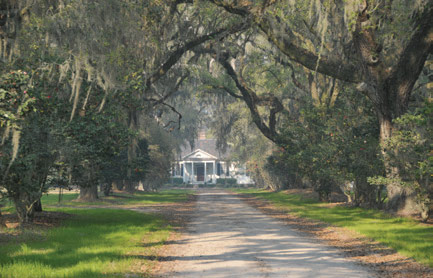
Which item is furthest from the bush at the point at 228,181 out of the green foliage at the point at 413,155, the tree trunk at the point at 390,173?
the green foliage at the point at 413,155

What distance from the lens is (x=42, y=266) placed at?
9336 mm

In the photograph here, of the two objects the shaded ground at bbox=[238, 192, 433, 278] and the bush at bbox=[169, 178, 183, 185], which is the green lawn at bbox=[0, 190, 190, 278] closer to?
the shaded ground at bbox=[238, 192, 433, 278]

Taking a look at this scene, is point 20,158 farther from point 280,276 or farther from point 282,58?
point 282,58

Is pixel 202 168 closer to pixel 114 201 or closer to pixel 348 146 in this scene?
pixel 114 201

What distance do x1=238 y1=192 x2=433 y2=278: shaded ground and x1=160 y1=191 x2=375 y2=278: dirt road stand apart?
16.1 inches

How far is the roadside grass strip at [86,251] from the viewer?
906cm

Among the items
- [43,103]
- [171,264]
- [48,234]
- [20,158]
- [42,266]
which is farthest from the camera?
[43,103]

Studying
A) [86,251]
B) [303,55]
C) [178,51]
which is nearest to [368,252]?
[86,251]

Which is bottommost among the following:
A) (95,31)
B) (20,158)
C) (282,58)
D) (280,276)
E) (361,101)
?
(280,276)

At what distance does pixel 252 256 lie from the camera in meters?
10.7

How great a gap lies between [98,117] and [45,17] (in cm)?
481

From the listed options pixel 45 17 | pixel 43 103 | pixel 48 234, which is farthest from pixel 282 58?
pixel 48 234

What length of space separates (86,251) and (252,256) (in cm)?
365

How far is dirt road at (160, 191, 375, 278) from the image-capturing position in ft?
29.3
